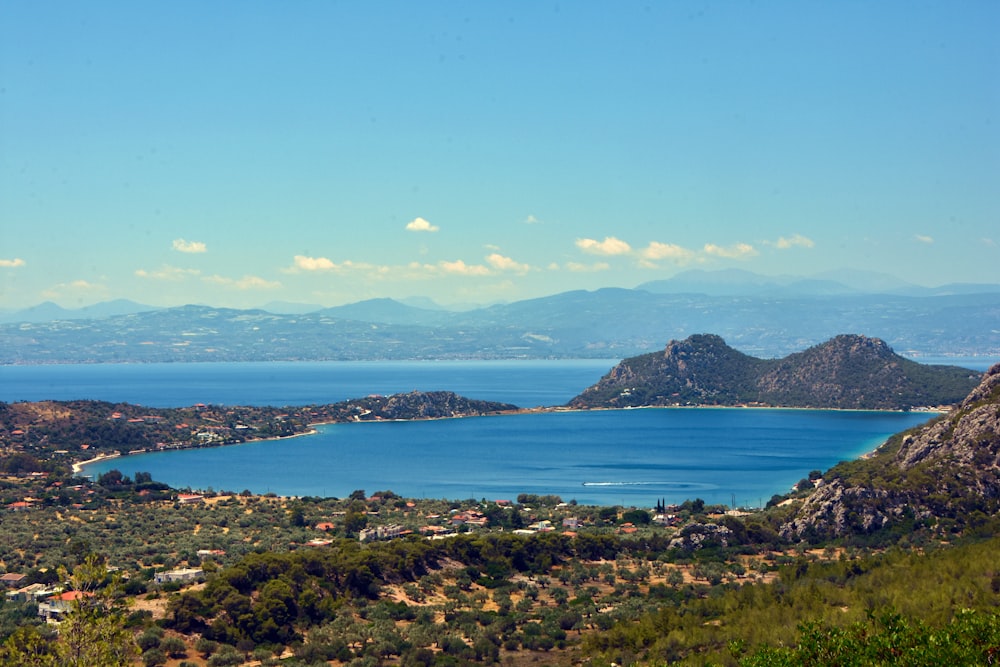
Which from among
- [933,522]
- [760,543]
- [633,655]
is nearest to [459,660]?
[633,655]

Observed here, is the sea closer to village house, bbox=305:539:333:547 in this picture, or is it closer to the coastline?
the coastline

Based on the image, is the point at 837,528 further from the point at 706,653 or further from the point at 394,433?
the point at 394,433

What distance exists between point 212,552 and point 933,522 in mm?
39315

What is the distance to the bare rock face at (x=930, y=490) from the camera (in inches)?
2114

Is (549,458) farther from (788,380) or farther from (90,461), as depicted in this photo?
(788,380)

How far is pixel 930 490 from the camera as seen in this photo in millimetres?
55844

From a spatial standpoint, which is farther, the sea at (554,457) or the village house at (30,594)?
the sea at (554,457)

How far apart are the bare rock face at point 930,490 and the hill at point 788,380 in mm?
99721

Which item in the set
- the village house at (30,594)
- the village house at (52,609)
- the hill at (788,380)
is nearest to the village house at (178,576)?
the village house at (30,594)

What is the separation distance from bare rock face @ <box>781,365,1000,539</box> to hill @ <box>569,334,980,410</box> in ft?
327

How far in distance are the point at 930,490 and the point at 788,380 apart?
420ft

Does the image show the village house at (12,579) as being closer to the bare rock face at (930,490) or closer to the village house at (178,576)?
the village house at (178,576)

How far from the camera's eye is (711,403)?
7023 inches

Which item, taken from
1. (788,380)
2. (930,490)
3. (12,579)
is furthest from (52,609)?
(788,380)
